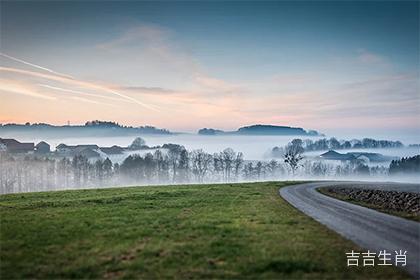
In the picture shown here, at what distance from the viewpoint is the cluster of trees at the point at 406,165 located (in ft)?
595

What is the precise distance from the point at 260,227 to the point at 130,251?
9251 mm

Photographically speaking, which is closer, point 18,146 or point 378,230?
point 378,230

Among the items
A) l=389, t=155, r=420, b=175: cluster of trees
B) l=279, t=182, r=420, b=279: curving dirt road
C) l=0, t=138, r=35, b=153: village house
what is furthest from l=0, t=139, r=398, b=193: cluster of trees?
l=279, t=182, r=420, b=279: curving dirt road

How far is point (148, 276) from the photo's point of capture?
12297 mm

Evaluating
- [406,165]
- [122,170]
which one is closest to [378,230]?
[122,170]

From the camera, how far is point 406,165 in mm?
185250

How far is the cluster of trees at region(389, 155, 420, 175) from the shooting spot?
595 ft

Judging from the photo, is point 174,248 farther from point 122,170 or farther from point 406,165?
point 406,165

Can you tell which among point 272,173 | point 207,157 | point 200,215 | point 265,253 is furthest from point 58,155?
point 265,253

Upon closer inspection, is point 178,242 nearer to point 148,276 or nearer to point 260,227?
point 148,276

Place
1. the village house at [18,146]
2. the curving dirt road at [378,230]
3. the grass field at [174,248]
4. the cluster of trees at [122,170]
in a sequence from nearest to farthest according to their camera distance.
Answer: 1. the grass field at [174,248]
2. the curving dirt road at [378,230]
3. the cluster of trees at [122,170]
4. the village house at [18,146]

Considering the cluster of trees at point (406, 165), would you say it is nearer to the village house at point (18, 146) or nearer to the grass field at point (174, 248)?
the grass field at point (174, 248)

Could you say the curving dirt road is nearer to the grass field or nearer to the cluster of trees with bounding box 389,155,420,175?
the grass field

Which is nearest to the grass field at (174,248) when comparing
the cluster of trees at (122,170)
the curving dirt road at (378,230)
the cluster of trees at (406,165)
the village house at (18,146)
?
the curving dirt road at (378,230)
